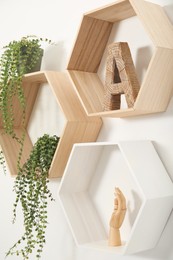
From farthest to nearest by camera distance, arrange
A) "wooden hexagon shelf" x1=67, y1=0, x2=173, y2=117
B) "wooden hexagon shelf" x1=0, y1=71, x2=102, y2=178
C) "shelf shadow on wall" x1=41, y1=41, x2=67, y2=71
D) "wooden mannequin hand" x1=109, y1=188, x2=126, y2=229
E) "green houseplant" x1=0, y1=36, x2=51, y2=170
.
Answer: "shelf shadow on wall" x1=41, y1=41, x2=67, y2=71 < "green houseplant" x1=0, y1=36, x2=51, y2=170 < "wooden hexagon shelf" x1=0, y1=71, x2=102, y2=178 < "wooden mannequin hand" x1=109, y1=188, x2=126, y2=229 < "wooden hexagon shelf" x1=67, y1=0, x2=173, y2=117

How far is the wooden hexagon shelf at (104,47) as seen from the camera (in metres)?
1.64

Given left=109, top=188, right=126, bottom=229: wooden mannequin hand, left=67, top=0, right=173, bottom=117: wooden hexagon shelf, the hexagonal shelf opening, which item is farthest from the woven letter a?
the hexagonal shelf opening

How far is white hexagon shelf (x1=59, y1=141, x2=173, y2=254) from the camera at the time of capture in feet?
5.54

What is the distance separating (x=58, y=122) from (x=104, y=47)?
462mm

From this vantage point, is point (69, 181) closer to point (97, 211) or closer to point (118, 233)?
point (97, 211)

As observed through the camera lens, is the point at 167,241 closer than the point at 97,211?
Yes

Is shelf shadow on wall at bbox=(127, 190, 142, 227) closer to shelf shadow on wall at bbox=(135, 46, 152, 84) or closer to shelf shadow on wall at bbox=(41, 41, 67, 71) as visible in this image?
shelf shadow on wall at bbox=(135, 46, 152, 84)

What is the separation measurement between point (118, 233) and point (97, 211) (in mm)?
245

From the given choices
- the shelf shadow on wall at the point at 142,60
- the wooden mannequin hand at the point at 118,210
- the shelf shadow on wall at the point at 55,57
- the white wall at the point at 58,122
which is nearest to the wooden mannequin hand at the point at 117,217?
the wooden mannequin hand at the point at 118,210

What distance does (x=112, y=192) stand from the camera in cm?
200

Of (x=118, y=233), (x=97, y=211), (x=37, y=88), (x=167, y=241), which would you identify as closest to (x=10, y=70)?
(x=37, y=88)

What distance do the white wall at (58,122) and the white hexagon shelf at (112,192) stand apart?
61 mm

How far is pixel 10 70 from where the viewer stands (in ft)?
7.16

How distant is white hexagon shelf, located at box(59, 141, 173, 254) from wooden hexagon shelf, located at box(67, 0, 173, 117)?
174 millimetres
